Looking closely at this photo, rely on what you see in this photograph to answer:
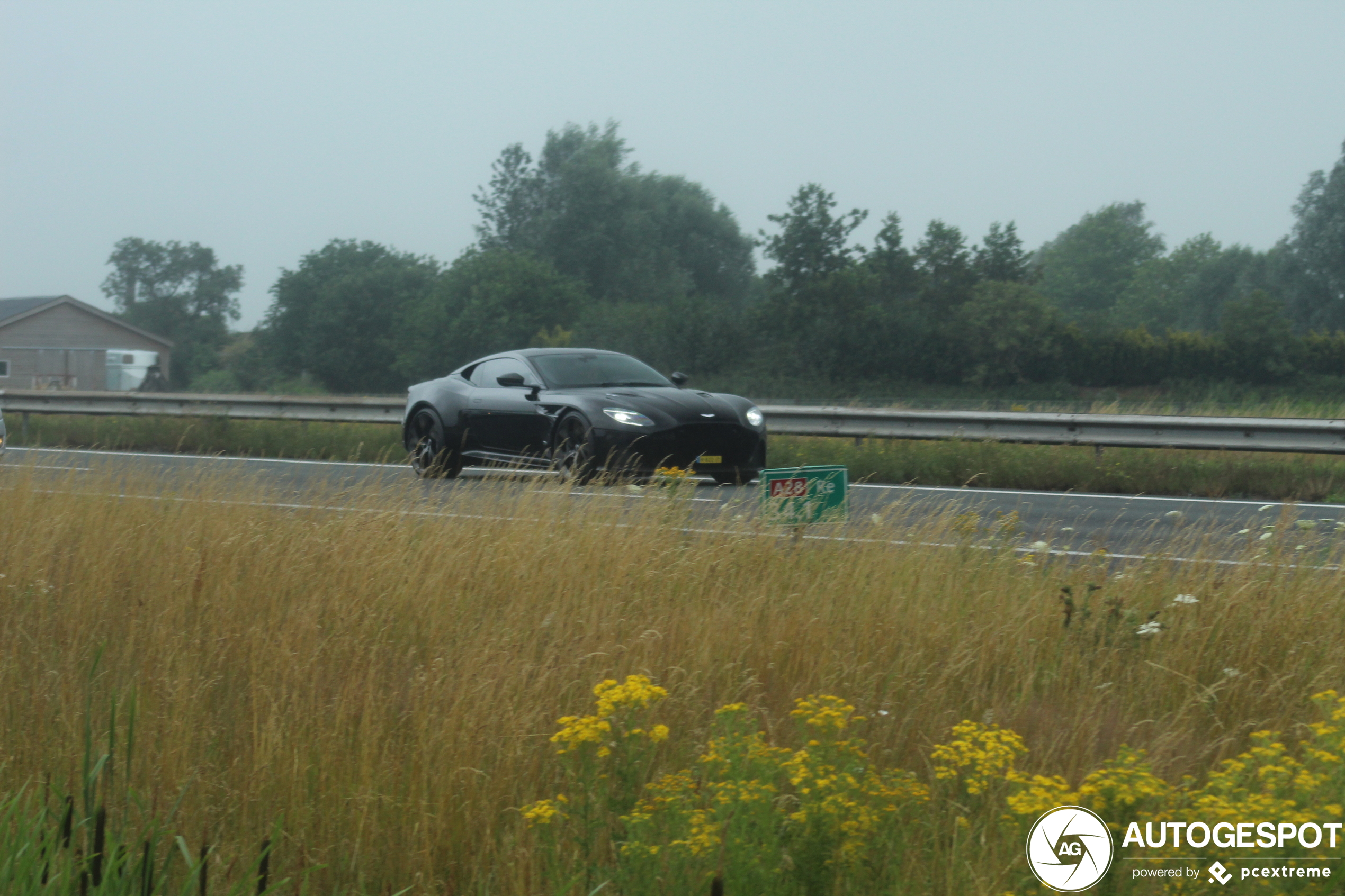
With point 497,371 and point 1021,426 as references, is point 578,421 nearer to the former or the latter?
point 497,371

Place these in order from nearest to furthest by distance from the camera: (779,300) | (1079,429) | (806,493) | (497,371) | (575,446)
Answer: (806,493), (575,446), (497,371), (1079,429), (779,300)

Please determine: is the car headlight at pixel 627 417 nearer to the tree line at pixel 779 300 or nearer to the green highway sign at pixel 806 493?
the green highway sign at pixel 806 493

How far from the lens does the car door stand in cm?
1199

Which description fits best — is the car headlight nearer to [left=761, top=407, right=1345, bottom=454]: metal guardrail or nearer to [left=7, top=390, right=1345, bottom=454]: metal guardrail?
A: [left=761, top=407, right=1345, bottom=454]: metal guardrail

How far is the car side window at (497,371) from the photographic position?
40.8 ft

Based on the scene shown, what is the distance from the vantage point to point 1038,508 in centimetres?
1088

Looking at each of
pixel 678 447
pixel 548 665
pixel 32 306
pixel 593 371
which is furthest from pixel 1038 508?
pixel 32 306

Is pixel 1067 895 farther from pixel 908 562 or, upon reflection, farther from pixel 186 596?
pixel 186 596

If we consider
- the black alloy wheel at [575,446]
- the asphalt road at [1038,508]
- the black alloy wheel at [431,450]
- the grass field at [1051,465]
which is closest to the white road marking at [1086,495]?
the asphalt road at [1038,508]

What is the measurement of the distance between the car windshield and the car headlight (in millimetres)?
993

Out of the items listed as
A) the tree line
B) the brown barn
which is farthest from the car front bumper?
the brown barn

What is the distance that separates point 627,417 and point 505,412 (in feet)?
6.30

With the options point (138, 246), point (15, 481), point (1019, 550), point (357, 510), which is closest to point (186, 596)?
point (357, 510)

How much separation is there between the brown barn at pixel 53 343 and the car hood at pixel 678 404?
2192 inches
